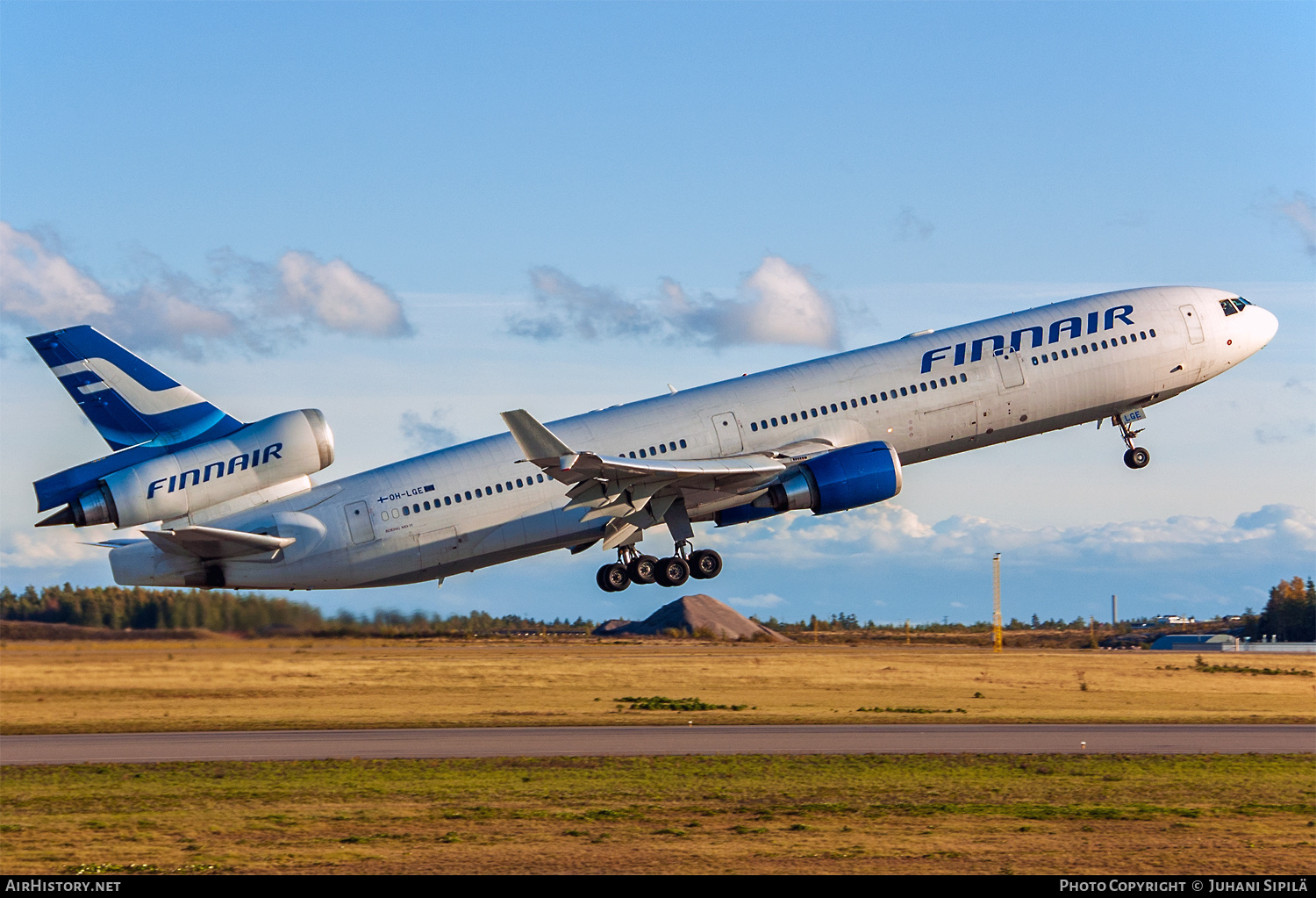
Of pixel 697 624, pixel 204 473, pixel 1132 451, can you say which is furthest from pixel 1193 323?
pixel 697 624

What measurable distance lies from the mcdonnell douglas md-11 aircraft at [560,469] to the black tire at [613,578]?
61 mm

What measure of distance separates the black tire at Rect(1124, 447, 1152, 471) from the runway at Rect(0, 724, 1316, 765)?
43.6 feet

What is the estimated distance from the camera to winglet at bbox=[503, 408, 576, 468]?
36.0 meters

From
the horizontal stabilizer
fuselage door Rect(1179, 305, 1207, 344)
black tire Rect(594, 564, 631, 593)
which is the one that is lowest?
black tire Rect(594, 564, 631, 593)

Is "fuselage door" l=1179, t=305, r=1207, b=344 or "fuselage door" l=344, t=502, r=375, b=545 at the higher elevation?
"fuselage door" l=1179, t=305, r=1207, b=344

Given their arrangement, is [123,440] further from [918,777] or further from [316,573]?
[918,777]

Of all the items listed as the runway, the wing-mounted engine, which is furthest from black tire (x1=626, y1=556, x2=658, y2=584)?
the runway

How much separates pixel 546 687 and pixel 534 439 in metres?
41.6

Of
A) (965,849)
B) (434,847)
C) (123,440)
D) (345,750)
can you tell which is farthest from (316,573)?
(965,849)

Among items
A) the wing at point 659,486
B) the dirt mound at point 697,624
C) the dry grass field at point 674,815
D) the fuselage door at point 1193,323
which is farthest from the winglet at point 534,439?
the dirt mound at point 697,624

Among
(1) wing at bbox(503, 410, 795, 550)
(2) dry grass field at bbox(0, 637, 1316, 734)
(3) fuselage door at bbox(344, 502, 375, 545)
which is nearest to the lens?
(1) wing at bbox(503, 410, 795, 550)

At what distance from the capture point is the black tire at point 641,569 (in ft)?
141

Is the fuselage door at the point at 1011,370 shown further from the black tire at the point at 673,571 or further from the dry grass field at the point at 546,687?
the dry grass field at the point at 546,687

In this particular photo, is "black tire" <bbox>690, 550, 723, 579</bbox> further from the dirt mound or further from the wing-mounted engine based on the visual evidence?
the dirt mound
